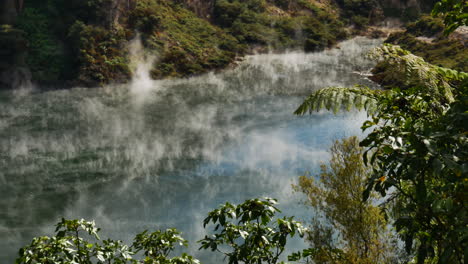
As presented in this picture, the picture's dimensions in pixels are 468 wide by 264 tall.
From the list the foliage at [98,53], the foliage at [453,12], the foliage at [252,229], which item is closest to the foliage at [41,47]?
the foliage at [98,53]

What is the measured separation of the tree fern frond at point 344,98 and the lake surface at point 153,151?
4.82 m

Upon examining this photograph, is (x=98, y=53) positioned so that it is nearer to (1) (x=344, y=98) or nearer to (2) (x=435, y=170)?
(1) (x=344, y=98)

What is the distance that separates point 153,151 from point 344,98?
49.6ft

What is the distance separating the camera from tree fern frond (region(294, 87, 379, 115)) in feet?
15.0

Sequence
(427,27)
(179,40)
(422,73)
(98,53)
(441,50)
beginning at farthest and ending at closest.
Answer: (427,27), (179,40), (441,50), (98,53), (422,73)

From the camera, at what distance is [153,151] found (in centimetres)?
1909

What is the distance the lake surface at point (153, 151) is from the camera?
1400 cm

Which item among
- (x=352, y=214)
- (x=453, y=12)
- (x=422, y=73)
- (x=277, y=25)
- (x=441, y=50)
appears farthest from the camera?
(x=277, y=25)

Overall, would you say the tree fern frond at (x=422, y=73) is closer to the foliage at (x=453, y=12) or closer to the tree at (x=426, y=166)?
the tree at (x=426, y=166)

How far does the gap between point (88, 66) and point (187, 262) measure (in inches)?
1129

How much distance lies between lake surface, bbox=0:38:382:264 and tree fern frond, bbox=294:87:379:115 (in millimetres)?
4825

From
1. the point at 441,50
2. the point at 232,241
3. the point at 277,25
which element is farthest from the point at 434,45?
the point at 232,241

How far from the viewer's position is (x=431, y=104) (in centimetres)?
411

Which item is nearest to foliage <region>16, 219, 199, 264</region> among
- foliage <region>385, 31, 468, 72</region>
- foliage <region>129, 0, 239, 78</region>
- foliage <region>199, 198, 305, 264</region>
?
foliage <region>199, 198, 305, 264</region>
